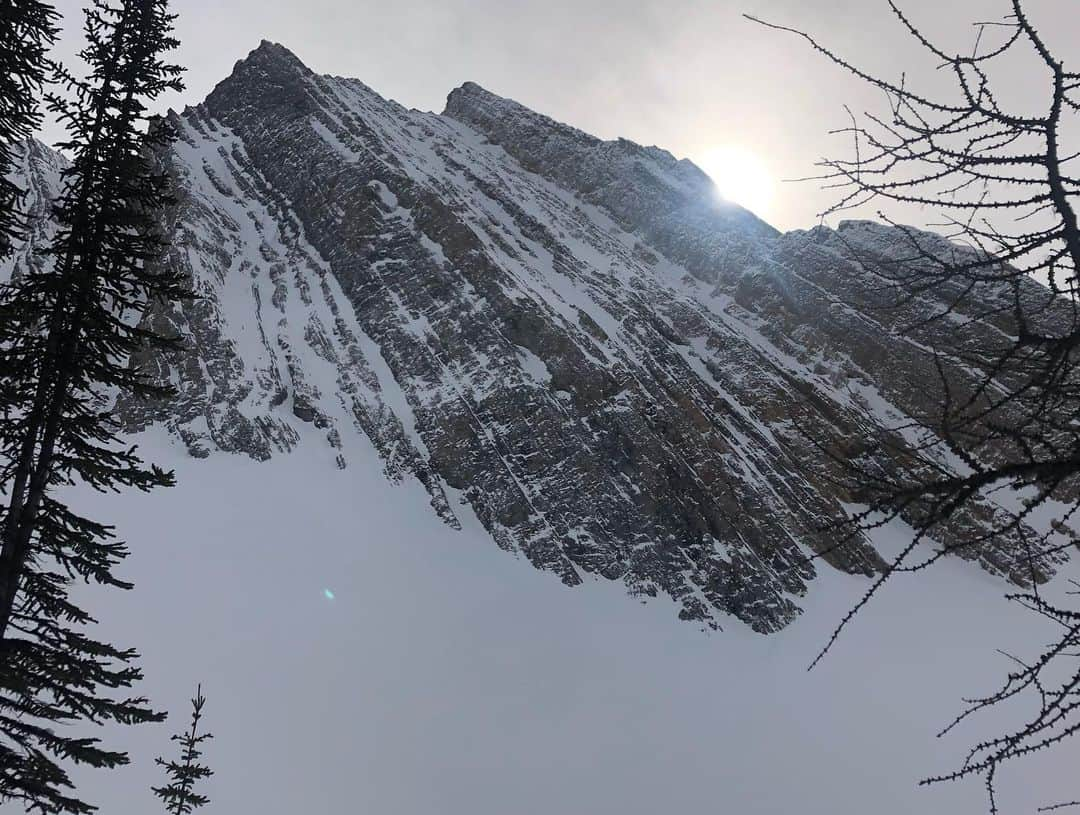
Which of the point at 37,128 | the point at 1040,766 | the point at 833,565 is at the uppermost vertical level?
the point at 833,565

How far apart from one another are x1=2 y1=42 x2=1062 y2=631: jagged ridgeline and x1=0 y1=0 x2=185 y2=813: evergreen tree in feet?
80.3

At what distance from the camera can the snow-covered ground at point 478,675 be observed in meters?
25.1

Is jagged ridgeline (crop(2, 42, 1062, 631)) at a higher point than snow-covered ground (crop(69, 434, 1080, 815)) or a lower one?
higher

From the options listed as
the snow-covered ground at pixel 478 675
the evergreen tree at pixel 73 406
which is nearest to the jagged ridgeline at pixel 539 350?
the snow-covered ground at pixel 478 675

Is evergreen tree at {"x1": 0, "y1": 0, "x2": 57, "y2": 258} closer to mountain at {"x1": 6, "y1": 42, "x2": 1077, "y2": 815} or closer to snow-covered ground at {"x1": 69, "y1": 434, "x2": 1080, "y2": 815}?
mountain at {"x1": 6, "y1": 42, "x2": 1077, "y2": 815}

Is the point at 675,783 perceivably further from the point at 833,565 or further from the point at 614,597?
the point at 833,565

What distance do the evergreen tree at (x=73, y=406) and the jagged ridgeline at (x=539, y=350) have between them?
24.5 meters

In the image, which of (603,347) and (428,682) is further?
(603,347)

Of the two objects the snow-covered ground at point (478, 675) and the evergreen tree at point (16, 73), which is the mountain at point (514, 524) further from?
the evergreen tree at point (16, 73)

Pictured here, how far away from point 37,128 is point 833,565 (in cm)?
4130

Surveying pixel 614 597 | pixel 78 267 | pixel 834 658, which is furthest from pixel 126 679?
pixel 834 658

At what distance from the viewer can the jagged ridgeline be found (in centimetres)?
3919

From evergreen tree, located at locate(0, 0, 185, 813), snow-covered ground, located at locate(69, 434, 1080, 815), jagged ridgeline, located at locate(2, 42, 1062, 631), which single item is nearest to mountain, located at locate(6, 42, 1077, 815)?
snow-covered ground, located at locate(69, 434, 1080, 815)

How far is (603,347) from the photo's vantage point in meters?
47.4
